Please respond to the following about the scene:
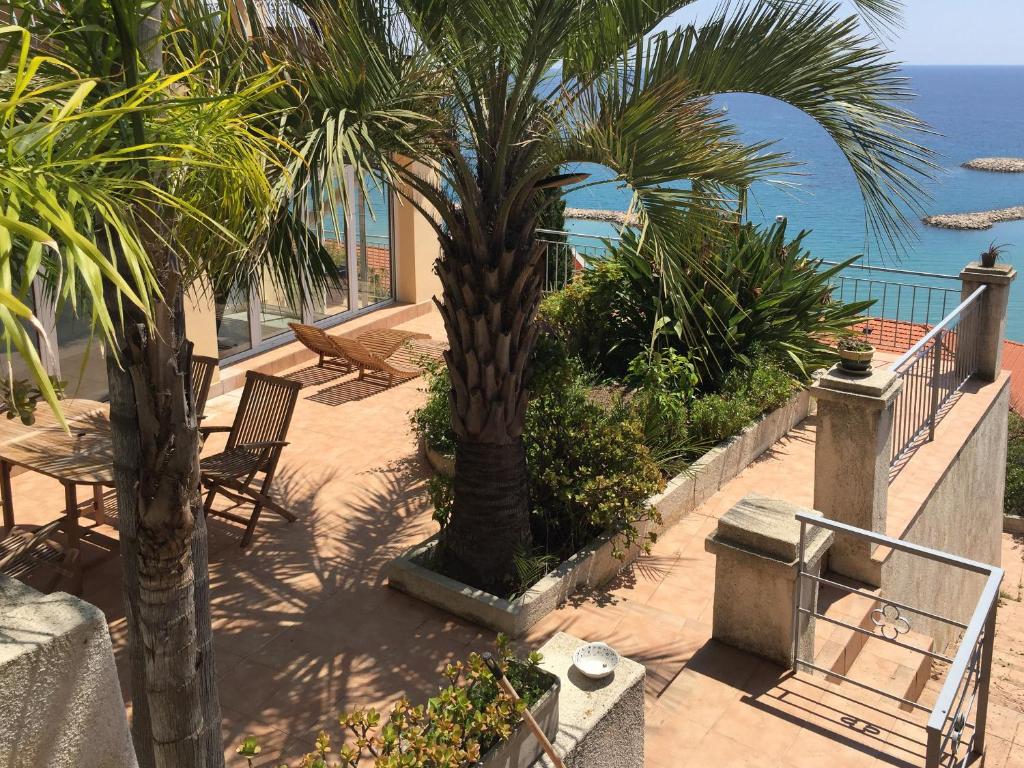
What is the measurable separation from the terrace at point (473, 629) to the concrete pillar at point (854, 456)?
0.28m

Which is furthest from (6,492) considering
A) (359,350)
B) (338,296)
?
(338,296)

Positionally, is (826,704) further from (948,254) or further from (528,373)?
(948,254)

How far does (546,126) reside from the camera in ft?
18.7

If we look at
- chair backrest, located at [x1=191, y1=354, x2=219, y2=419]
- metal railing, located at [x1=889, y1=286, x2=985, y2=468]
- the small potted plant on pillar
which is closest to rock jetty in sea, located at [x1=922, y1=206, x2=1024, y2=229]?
metal railing, located at [x1=889, y1=286, x2=985, y2=468]

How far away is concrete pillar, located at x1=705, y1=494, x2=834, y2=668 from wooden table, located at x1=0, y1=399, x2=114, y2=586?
11.6 feet

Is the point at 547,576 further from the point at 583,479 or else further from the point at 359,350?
the point at 359,350

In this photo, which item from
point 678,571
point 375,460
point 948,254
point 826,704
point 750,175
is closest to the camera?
point 750,175

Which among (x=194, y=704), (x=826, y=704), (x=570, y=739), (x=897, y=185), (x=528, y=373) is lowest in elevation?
(x=826, y=704)

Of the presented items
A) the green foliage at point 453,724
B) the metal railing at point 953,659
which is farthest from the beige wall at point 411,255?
the green foliage at point 453,724

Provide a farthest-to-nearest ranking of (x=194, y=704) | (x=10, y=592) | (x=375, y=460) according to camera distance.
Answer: (x=375, y=460) < (x=194, y=704) < (x=10, y=592)

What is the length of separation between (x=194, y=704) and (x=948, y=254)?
203 feet

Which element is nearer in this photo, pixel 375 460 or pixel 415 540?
pixel 415 540

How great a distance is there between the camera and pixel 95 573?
6465mm

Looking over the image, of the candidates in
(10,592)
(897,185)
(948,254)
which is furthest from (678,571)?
(948,254)
